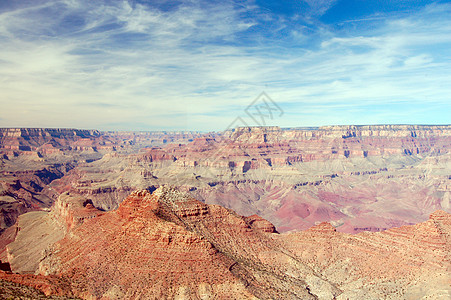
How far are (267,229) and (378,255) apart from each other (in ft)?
81.4

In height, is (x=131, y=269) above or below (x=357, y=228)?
above

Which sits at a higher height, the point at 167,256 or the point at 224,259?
the point at 167,256

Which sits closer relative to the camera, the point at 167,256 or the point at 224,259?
the point at 167,256

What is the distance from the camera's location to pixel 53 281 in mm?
45250

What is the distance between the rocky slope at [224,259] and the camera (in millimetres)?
48000

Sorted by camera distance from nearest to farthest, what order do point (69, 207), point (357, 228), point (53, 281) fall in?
point (53, 281) < point (69, 207) < point (357, 228)

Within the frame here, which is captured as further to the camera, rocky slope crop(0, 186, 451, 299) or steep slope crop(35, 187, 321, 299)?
rocky slope crop(0, 186, 451, 299)

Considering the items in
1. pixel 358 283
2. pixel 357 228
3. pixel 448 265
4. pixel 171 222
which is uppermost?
pixel 171 222

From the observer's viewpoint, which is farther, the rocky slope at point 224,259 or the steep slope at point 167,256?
the rocky slope at point 224,259

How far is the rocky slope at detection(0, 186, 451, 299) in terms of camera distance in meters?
48.0

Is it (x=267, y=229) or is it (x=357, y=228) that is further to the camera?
(x=357, y=228)

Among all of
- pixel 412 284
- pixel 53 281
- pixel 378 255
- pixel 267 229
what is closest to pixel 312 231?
pixel 267 229

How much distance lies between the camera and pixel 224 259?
55094 mm

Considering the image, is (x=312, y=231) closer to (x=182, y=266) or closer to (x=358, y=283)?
(x=358, y=283)
